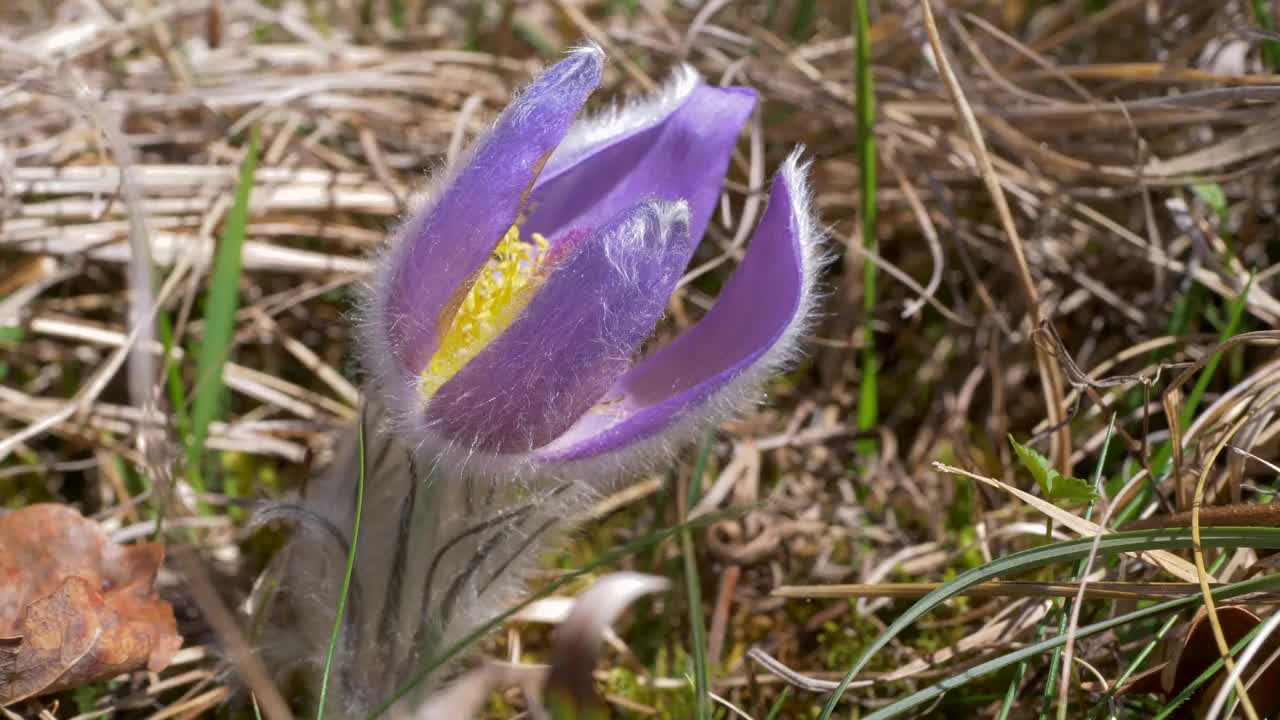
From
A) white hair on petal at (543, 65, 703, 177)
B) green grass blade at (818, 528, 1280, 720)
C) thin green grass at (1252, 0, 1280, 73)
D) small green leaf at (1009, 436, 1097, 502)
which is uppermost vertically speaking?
white hair on petal at (543, 65, 703, 177)

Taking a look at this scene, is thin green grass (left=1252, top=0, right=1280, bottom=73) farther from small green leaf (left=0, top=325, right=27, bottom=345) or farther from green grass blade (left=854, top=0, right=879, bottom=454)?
small green leaf (left=0, top=325, right=27, bottom=345)

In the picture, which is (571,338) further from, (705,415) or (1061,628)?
(1061,628)

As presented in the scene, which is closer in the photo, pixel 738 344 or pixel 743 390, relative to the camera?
pixel 743 390

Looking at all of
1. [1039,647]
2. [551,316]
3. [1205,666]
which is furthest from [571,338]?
[1205,666]

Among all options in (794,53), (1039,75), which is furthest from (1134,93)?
(794,53)

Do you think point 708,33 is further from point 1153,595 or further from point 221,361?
point 1153,595

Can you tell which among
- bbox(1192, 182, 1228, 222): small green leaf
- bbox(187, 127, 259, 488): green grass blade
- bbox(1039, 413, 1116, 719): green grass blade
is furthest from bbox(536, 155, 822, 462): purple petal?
bbox(1192, 182, 1228, 222): small green leaf
